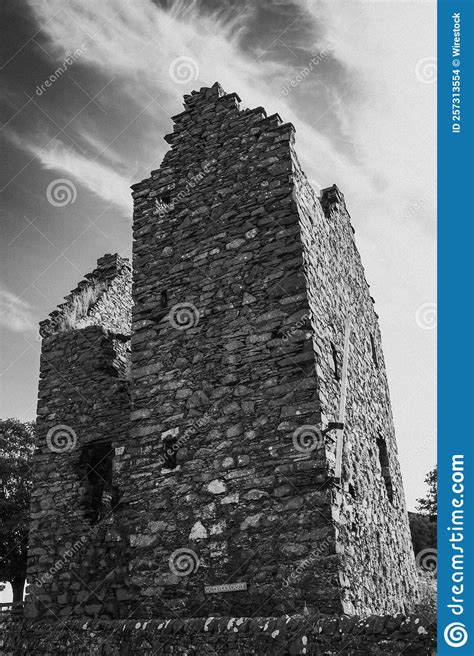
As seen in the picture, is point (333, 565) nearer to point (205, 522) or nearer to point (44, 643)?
point (205, 522)

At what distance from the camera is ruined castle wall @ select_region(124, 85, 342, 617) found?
7.02m

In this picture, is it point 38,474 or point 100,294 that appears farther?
point 100,294

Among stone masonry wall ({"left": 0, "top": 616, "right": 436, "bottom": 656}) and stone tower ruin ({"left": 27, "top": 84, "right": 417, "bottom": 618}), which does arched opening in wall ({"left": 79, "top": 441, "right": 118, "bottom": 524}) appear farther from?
stone masonry wall ({"left": 0, "top": 616, "right": 436, "bottom": 656})

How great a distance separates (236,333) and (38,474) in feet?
16.0

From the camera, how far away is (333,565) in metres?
6.57

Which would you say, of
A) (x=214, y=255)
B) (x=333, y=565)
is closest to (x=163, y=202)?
(x=214, y=255)
